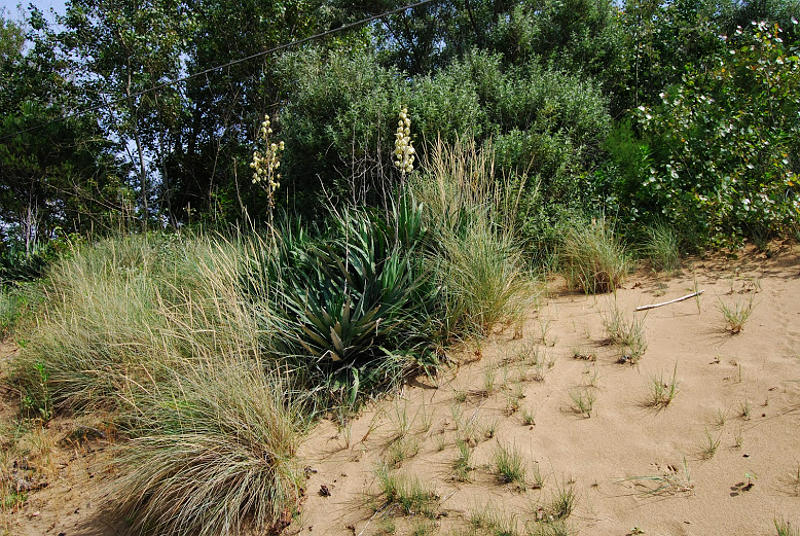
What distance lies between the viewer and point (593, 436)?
160 inches

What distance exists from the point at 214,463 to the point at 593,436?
2.58m

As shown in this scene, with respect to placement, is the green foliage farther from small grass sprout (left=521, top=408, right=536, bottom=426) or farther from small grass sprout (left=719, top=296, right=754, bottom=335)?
small grass sprout (left=521, top=408, right=536, bottom=426)

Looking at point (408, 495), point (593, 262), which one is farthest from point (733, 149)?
point (408, 495)

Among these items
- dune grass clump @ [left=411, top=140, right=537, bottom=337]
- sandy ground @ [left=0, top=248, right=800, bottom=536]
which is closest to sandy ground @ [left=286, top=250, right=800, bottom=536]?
sandy ground @ [left=0, top=248, right=800, bottom=536]

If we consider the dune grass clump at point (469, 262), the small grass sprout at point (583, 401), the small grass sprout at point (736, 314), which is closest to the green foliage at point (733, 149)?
the small grass sprout at point (736, 314)

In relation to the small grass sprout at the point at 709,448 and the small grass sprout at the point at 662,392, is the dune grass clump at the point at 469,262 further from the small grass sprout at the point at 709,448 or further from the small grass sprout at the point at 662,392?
the small grass sprout at the point at 709,448

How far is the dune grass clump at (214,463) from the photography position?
3840mm

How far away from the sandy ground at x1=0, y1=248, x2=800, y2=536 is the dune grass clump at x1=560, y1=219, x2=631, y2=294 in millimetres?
363

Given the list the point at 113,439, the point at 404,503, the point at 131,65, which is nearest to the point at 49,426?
the point at 113,439

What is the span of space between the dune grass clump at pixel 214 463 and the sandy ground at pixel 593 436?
0.79ft

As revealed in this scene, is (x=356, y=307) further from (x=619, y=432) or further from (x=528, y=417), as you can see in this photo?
(x=619, y=432)

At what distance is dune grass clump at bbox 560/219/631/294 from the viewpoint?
20.0 feet

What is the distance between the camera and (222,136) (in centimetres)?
1377

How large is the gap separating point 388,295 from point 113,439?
2685mm
